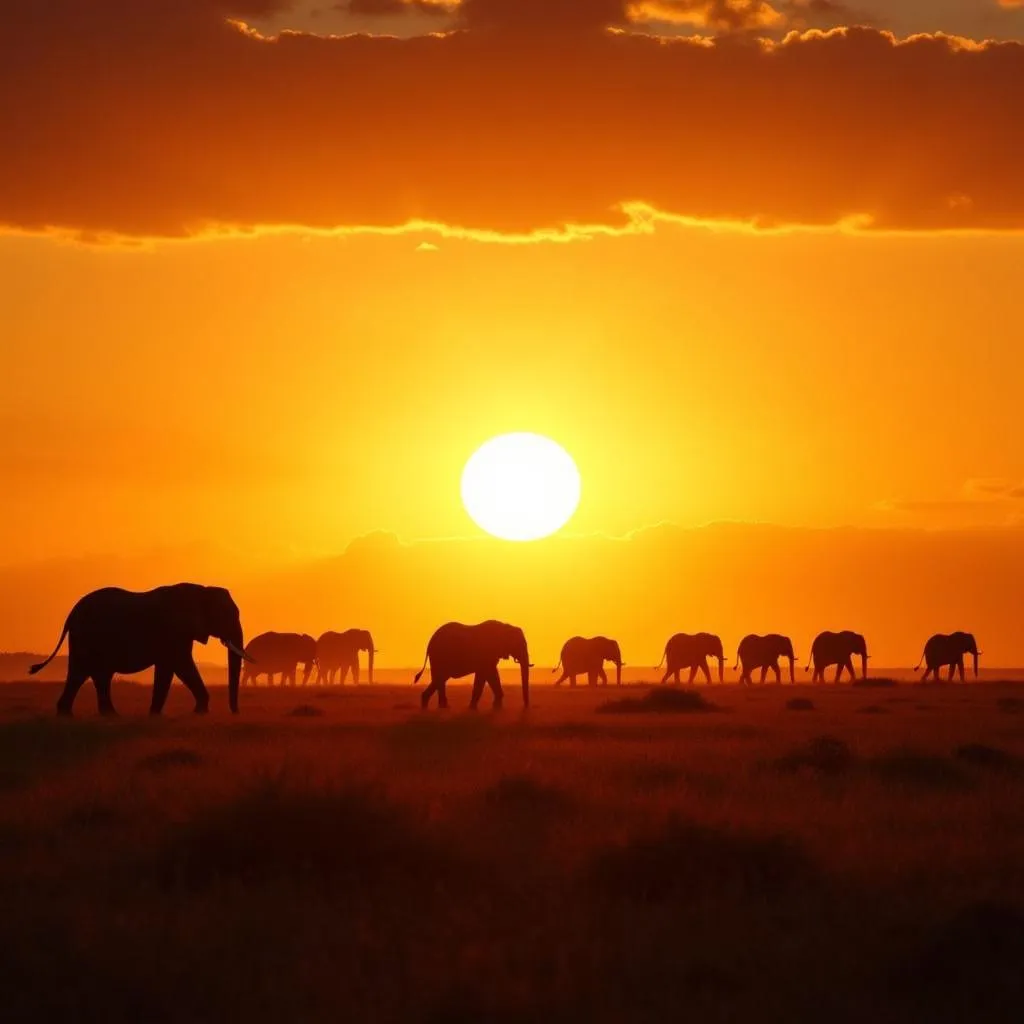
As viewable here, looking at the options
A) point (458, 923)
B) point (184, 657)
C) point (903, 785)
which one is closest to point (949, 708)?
point (184, 657)

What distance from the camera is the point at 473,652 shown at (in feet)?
144

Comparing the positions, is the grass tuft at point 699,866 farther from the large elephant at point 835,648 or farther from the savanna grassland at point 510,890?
the large elephant at point 835,648

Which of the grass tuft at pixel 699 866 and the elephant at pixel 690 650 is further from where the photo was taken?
the elephant at pixel 690 650

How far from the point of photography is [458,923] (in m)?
11.2

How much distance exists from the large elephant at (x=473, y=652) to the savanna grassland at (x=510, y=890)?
21302mm

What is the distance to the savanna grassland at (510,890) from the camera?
9523 millimetres

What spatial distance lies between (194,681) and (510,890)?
24.4 metres

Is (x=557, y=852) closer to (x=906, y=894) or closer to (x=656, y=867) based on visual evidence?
(x=656, y=867)

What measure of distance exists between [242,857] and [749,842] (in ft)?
13.7

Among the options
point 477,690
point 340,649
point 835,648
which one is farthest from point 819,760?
point 340,649

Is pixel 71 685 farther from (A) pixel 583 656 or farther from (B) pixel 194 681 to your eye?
(A) pixel 583 656

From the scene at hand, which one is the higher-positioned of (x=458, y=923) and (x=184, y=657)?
(x=184, y=657)

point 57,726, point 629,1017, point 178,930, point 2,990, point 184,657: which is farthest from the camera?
point 184,657

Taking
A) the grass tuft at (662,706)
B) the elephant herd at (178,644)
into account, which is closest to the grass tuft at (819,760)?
the elephant herd at (178,644)
